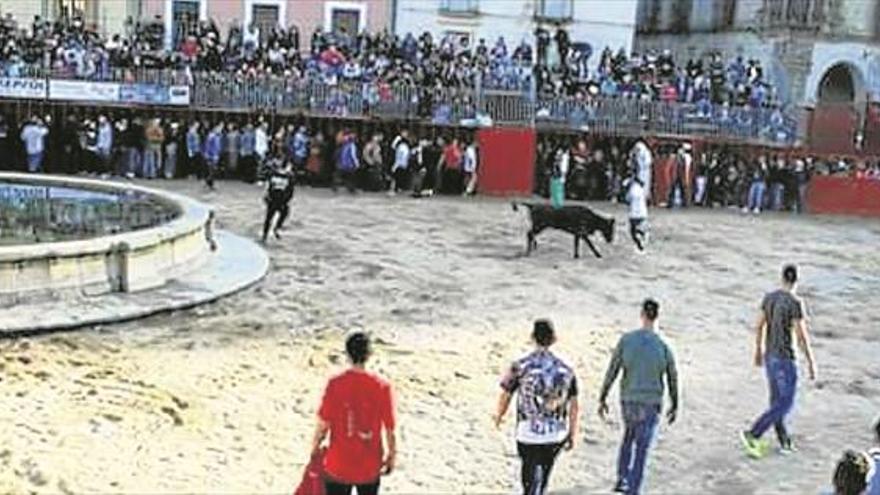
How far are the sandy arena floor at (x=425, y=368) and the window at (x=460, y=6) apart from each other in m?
15.8

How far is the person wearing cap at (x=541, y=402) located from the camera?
28.0ft

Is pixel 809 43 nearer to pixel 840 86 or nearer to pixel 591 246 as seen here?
pixel 840 86

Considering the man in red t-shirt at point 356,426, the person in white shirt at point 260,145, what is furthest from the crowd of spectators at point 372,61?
the man in red t-shirt at point 356,426

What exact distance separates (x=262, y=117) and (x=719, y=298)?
1472 centimetres

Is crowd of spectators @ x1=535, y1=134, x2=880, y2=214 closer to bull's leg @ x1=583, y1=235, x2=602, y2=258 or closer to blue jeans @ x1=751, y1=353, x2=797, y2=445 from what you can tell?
bull's leg @ x1=583, y1=235, x2=602, y2=258

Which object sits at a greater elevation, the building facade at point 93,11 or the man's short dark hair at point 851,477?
the building facade at point 93,11

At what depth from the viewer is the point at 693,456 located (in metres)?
11.2

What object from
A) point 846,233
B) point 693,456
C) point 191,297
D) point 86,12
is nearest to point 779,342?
point 693,456

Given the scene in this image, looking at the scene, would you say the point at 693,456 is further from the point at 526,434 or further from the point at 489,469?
the point at 526,434

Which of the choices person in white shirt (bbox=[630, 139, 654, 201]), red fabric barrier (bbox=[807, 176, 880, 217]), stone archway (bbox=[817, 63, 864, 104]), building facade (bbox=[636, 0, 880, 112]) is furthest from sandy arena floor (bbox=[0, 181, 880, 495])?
stone archway (bbox=[817, 63, 864, 104])

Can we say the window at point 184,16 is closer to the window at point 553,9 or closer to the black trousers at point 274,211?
the window at point 553,9

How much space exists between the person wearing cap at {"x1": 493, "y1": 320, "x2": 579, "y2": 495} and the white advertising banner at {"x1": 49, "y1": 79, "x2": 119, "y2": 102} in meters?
22.6

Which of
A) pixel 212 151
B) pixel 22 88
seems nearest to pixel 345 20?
pixel 212 151

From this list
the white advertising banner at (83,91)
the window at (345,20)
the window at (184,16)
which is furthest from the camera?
the window at (345,20)
